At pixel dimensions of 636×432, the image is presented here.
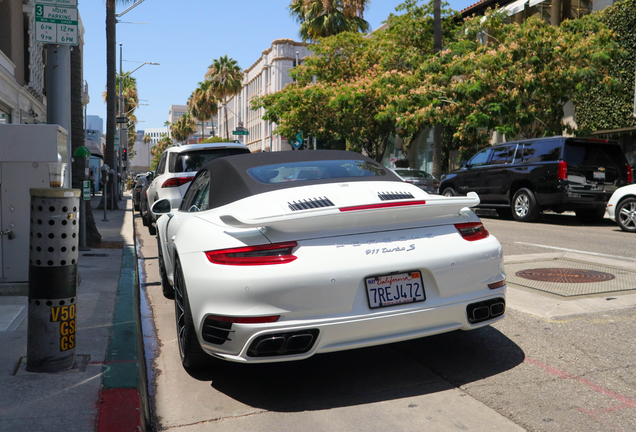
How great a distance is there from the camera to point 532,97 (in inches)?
790

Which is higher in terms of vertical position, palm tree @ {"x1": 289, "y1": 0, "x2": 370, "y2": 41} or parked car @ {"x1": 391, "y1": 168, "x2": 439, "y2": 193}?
palm tree @ {"x1": 289, "y1": 0, "x2": 370, "y2": 41}

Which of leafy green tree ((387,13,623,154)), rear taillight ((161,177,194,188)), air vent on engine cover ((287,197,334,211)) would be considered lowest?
air vent on engine cover ((287,197,334,211))

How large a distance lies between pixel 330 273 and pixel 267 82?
72.4 metres

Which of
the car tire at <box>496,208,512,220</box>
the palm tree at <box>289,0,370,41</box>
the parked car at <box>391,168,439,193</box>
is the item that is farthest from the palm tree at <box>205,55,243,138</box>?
the car tire at <box>496,208,512,220</box>

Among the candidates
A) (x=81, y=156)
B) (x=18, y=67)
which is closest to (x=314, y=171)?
(x=81, y=156)

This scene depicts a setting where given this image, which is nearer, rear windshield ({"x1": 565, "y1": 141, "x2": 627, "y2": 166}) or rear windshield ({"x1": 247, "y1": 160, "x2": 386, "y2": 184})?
rear windshield ({"x1": 247, "y1": 160, "x2": 386, "y2": 184})

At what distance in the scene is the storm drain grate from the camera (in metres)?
6.22

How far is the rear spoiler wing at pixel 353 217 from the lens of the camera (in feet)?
11.5

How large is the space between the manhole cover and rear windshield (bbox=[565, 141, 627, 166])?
7.64 metres

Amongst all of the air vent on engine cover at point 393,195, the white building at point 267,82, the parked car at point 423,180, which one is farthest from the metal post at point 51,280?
the white building at point 267,82

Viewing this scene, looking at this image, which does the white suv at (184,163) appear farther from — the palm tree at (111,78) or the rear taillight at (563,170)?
the palm tree at (111,78)

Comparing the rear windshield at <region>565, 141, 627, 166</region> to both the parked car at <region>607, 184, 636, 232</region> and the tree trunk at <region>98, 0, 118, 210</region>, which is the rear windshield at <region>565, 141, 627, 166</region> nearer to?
the parked car at <region>607, 184, 636, 232</region>

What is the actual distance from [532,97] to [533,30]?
6.84 ft

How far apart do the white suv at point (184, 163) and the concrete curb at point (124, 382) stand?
608 centimetres
